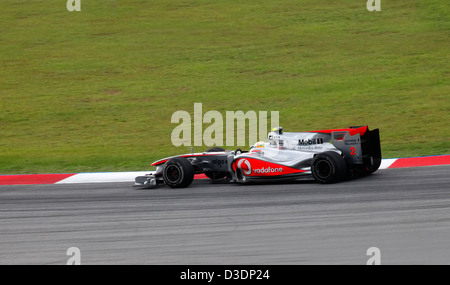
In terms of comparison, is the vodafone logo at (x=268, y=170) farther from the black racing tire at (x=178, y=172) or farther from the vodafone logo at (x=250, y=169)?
the black racing tire at (x=178, y=172)

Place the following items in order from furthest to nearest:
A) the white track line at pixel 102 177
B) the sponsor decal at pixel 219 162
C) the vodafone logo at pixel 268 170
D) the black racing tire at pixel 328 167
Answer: the white track line at pixel 102 177 → the sponsor decal at pixel 219 162 → the vodafone logo at pixel 268 170 → the black racing tire at pixel 328 167

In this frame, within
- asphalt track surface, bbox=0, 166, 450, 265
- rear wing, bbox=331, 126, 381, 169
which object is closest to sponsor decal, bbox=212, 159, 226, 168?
asphalt track surface, bbox=0, 166, 450, 265

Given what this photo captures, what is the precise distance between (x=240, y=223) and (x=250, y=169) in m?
2.78

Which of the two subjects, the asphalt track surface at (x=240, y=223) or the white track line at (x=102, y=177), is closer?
the asphalt track surface at (x=240, y=223)

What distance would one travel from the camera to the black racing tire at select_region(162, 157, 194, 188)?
10.3m

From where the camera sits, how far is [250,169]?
10.1 m

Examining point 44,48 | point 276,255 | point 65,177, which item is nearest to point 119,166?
point 65,177

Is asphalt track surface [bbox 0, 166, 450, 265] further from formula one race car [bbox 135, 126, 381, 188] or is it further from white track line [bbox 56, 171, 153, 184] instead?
white track line [bbox 56, 171, 153, 184]

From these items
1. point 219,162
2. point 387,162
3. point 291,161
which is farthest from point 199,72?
point 291,161

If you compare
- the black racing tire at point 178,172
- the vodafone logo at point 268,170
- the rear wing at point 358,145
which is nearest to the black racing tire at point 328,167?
the rear wing at point 358,145

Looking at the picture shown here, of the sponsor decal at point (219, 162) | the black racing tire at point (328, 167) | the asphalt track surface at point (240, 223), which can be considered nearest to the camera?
the asphalt track surface at point (240, 223)

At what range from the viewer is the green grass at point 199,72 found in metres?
17.3

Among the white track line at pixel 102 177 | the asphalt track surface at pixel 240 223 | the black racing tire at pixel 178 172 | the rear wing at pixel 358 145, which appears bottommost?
the asphalt track surface at pixel 240 223

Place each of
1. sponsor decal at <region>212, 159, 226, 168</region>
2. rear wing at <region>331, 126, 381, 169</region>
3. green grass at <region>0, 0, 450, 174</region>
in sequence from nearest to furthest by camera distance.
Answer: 1. rear wing at <region>331, 126, 381, 169</region>
2. sponsor decal at <region>212, 159, 226, 168</region>
3. green grass at <region>0, 0, 450, 174</region>
